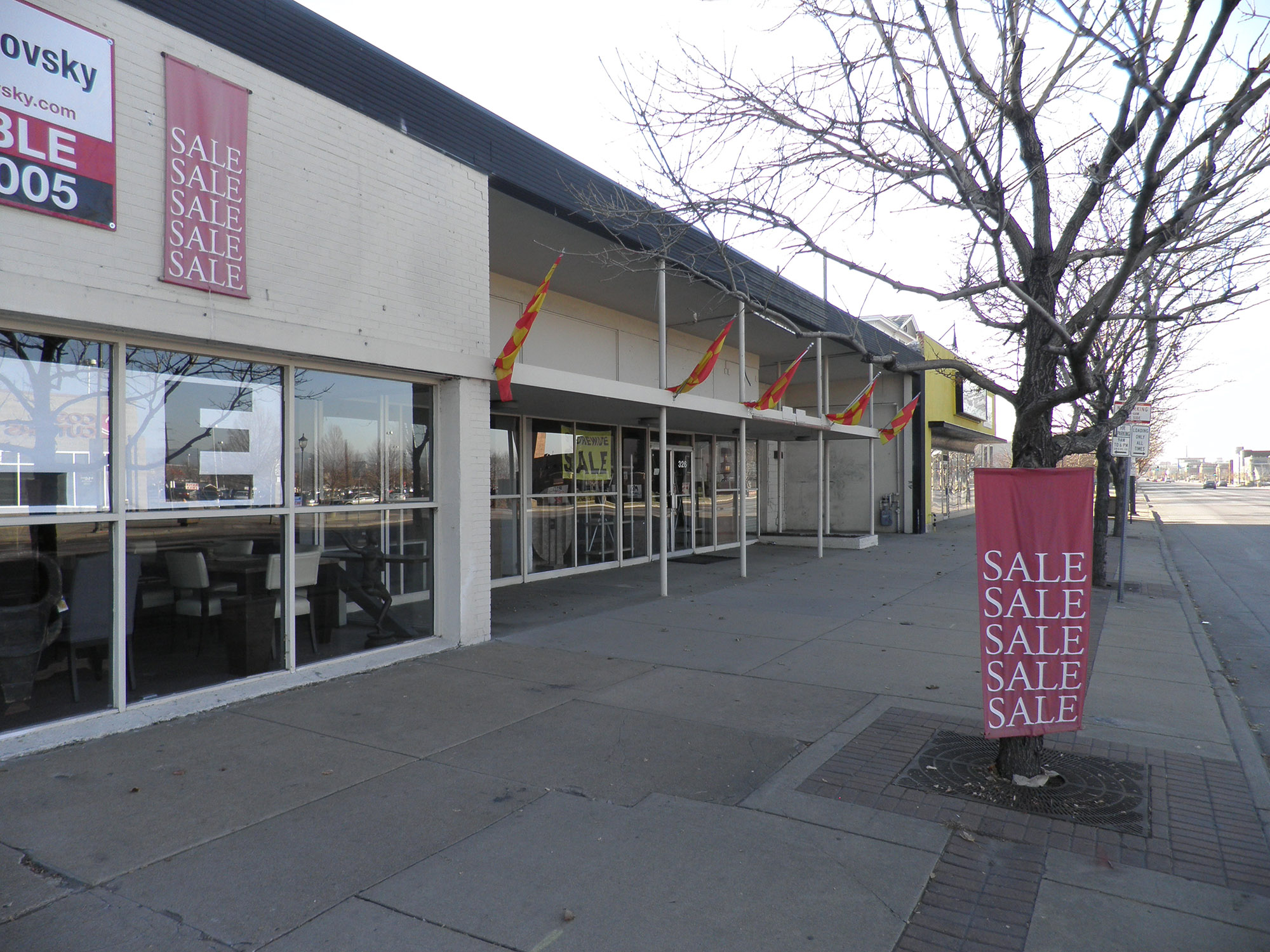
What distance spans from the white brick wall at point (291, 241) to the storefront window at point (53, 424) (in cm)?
39

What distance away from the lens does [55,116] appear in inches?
200

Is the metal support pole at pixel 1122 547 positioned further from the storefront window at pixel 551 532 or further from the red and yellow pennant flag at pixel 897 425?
the storefront window at pixel 551 532

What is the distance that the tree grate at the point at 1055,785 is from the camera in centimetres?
432

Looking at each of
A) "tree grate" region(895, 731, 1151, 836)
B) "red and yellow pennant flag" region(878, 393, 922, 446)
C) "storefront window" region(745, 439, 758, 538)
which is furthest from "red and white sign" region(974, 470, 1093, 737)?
"storefront window" region(745, 439, 758, 538)

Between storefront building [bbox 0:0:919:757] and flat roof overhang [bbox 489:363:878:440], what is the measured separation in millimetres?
95

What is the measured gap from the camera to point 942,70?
5.39 m

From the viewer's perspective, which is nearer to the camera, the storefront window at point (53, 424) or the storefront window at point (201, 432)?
the storefront window at point (53, 424)

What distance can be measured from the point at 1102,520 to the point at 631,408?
8180 mm

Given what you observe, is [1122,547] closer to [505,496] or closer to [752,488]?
[505,496]

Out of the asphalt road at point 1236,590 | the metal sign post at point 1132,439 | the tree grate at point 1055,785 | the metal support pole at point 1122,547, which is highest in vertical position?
the metal sign post at point 1132,439

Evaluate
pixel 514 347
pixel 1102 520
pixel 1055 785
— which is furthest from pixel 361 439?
pixel 1102 520

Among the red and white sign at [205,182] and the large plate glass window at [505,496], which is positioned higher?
the red and white sign at [205,182]

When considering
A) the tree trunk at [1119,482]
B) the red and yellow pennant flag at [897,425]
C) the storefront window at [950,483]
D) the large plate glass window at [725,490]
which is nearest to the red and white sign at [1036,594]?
the tree trunk at [1119,482]

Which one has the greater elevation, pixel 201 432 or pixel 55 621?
pixel 201 432
